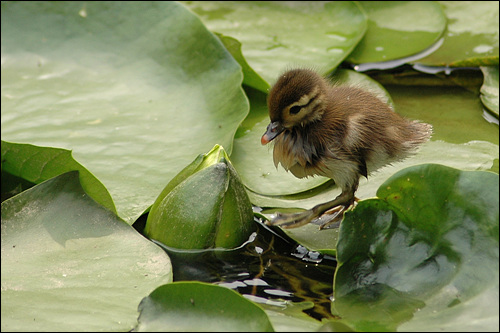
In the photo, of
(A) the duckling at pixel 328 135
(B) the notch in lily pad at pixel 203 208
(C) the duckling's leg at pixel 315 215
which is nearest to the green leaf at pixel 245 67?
(A) the duckling at pixel 328 135

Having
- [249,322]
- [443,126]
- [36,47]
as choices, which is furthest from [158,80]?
[249,322]

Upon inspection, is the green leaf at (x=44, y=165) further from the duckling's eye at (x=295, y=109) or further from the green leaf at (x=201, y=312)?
the duckling's eye at (x=295, y=109)

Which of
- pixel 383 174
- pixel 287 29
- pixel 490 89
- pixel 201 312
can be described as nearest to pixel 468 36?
pixel 490 89

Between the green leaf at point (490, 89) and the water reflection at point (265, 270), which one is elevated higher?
the green leaf at point (490, 89)

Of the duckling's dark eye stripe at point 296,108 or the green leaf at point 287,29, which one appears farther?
the green leaf at point 287,29

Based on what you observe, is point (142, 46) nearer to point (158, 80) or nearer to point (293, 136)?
point (158, 80)

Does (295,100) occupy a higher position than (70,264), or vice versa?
(295,100)

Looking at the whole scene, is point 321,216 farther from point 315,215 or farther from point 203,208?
point 203,208
